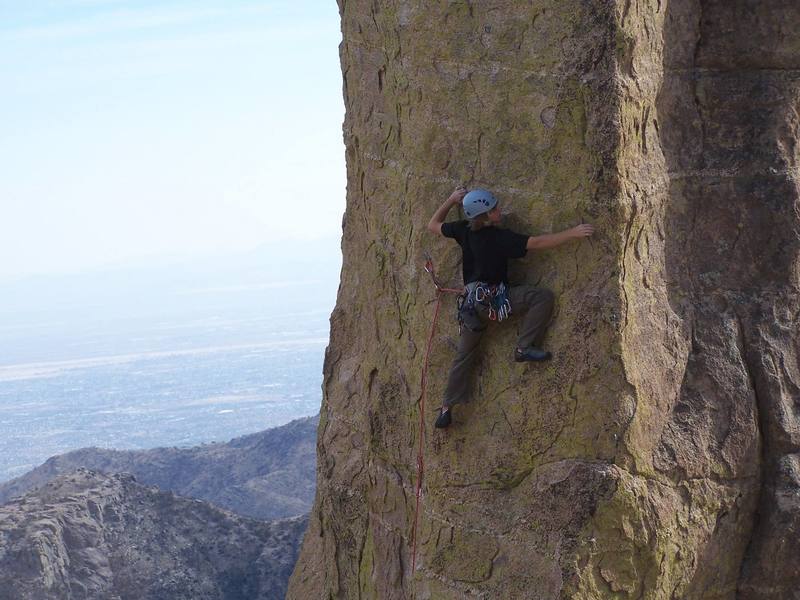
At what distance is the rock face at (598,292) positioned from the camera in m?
12.5

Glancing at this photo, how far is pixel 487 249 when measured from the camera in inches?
495

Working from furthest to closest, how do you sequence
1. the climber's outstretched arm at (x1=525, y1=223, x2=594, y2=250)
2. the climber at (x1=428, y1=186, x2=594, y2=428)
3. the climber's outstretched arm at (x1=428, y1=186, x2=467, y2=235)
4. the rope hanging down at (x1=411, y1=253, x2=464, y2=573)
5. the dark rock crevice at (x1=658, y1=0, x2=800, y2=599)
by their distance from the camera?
the dark rock crevice at (x1=658, y1=0, x2=800, y2=599)
the rope hanging down at (x1=411, y1=253, x2=464, y2=573)
the climber's outstretched arm at (x1=428, y1=186, x2=467, y2=235)
the climber at (x1=428, y1=186, x2=594, y2=428)
the climber's outstretched arm at (x1=525, y1=223, x2=594, y2=250)

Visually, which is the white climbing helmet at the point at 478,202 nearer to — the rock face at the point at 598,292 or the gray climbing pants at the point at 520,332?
the rock face at the point at 598,292

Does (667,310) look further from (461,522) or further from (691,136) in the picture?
(461,522)

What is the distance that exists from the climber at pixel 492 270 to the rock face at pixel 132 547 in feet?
62.4

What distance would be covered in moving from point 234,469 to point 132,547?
50.9 feet

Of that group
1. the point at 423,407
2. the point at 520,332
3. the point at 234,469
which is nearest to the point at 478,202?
Result: the point at 520,332

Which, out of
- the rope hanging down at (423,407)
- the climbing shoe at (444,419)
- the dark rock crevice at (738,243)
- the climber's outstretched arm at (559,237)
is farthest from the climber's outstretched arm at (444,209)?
the dark rock crevice at (738,243)

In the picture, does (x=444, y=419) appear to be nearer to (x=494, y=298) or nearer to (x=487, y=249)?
(x=494, y=298)

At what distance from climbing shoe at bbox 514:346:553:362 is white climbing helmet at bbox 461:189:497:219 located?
4.72ft

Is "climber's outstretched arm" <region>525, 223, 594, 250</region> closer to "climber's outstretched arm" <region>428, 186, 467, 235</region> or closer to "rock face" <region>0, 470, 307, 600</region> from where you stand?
"climber's outstretched arm" <region>428, 186, 467, 235</region>

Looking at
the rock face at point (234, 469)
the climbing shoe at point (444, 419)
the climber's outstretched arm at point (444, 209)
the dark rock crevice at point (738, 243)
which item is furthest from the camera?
the rock face at point (234, 469)

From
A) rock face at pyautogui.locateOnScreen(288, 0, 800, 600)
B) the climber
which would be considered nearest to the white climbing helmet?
the climber

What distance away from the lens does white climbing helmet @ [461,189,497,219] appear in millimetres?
12430
